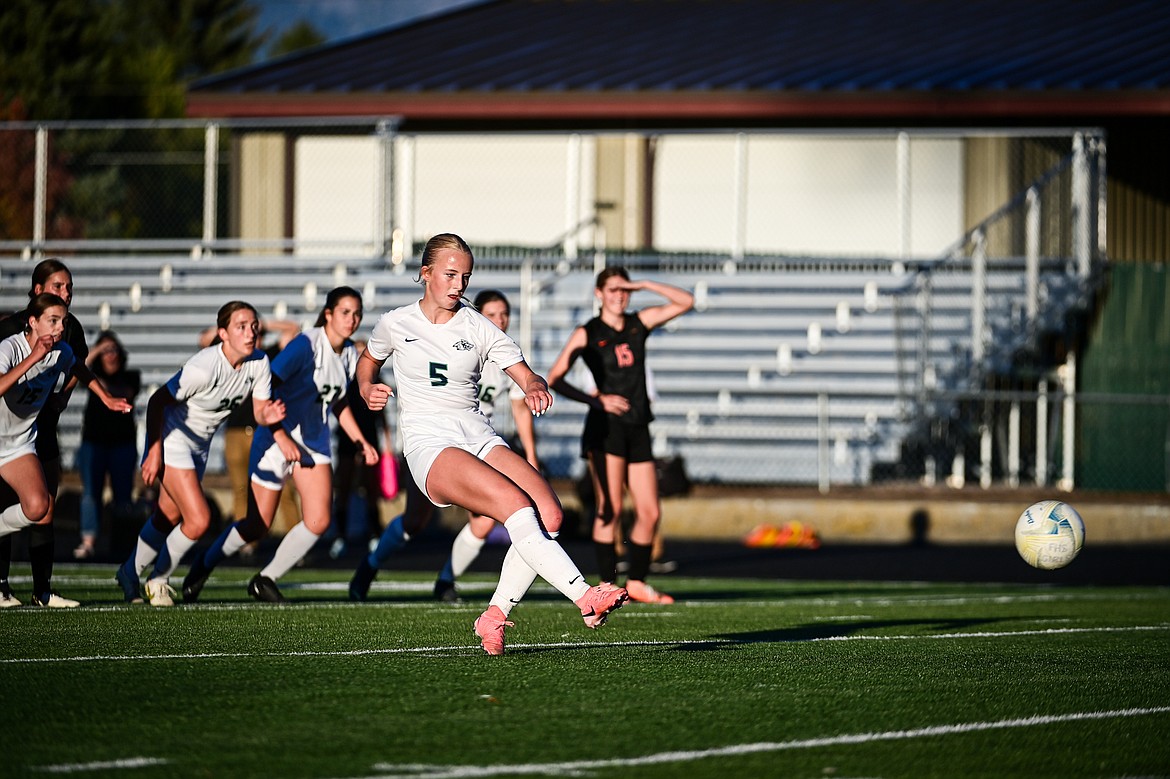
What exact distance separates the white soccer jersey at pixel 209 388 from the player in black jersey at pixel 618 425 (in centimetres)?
212

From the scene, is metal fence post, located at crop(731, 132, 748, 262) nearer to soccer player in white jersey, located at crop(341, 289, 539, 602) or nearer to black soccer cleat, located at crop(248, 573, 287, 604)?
soccer player in white jersey, located at crop(341, 289, 539, 602)

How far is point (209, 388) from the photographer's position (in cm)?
996

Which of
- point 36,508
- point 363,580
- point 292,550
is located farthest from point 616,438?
point 36,508

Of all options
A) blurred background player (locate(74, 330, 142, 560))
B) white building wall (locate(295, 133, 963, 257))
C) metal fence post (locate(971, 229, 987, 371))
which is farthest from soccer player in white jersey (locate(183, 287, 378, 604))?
white building wall (locate(295, 133, 963, 257))

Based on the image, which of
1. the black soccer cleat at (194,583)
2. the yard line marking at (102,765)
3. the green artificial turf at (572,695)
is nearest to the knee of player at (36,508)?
the green artificial turf at (572,695)

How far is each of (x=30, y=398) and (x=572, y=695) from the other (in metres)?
4.50

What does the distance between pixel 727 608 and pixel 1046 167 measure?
50.4ft

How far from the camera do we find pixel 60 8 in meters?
42.7

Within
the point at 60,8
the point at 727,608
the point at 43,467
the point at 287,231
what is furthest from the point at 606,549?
the point at 60,8

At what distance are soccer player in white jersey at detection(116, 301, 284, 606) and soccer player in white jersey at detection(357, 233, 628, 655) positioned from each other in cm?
222

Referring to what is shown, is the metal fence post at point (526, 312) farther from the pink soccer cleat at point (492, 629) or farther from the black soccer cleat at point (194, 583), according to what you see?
the pink soccer cleat at point (492, 629)

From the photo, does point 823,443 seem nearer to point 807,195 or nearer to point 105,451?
point 807,195

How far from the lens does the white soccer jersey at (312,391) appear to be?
34.4 ft

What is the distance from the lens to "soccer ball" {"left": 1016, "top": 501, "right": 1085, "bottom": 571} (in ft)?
30.1
